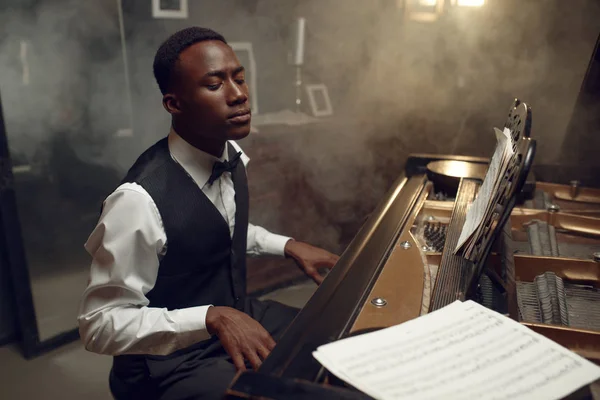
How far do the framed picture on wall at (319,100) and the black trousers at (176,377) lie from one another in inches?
96.5

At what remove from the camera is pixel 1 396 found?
2502 millimetres

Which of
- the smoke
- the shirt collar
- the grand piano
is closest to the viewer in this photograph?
the grand piano

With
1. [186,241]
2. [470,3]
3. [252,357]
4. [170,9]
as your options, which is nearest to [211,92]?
[186,241]

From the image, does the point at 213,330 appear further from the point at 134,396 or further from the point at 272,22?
the point at 272,22

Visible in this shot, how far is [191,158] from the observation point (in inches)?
62.7

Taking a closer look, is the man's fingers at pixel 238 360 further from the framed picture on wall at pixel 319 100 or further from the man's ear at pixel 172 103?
the framed picture on wall at pixel 319 100

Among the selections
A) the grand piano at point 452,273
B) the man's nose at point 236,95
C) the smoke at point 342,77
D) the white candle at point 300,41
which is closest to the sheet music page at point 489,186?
the grand piano at point 452,273

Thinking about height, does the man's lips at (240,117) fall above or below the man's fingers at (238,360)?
above

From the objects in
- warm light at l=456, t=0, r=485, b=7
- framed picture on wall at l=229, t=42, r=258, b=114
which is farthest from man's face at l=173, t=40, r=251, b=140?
warm light at l=456, t=0, r=485, b=7

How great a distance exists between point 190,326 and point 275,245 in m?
0.61

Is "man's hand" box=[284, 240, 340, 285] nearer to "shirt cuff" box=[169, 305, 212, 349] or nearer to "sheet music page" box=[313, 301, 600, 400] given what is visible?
"shirt cuff" box=[169, 305, 212, 349]

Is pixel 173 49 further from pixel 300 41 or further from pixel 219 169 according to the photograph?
pixel 300 41

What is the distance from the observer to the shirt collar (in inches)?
62.3

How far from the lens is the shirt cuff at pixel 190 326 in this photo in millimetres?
1361
